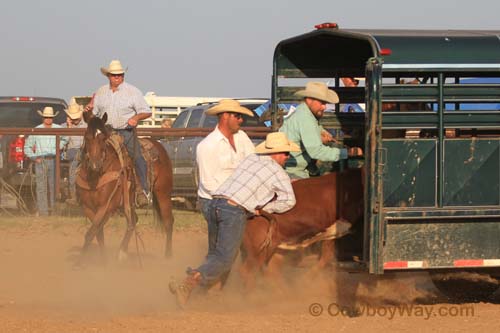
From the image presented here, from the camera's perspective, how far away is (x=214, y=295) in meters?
9.25

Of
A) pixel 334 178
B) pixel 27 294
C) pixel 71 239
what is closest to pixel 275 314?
pixel 334 178

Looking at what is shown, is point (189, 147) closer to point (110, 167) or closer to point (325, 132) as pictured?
point (110, 167)

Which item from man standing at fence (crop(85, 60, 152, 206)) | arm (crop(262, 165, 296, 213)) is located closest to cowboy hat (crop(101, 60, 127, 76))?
man standing at fence (crop(85, 60, 152, 206))

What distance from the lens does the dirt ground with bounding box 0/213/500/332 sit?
8109 millimetres

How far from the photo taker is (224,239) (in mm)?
8734

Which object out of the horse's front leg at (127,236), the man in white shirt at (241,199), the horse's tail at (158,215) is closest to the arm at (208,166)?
the man in white shirt at (241,199)

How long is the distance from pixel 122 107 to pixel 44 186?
14.8ft

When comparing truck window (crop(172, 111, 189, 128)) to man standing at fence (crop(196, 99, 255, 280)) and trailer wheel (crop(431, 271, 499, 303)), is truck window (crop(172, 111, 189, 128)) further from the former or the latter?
man standing at fence (crop(196, 99, 255, 280))

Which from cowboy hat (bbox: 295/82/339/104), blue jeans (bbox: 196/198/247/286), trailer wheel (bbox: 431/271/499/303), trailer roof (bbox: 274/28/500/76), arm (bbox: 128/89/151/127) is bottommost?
trailer wheel (bbox: 431/271/499/303)

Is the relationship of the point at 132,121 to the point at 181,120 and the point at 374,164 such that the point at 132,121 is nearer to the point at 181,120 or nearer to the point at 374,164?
the point at 374,164

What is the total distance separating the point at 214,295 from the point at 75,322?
1458mm

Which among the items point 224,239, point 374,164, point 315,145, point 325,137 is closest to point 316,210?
point 315,145

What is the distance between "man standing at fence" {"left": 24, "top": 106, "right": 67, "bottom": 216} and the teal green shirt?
7690 mm

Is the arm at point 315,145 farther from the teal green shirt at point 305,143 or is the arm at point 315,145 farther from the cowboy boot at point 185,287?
the cowboy boot at point 185,287
